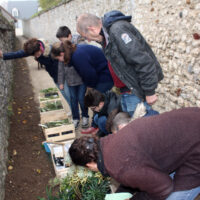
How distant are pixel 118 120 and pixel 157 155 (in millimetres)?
964

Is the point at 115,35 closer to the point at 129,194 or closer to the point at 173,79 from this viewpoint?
the point at 129,194

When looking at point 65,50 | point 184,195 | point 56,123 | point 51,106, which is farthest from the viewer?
point 51,106

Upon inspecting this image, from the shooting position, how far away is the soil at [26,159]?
127 inches

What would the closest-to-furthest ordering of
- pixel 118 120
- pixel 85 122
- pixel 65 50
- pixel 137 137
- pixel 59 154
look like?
pixel 137 137 < pixel 118 120 < pixel 59 154 < pixel 65 50 < pixel 85 122

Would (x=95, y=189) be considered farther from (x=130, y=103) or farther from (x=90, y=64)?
(x=90, y=64)

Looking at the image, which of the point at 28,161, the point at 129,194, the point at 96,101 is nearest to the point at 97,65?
the point at 96,101

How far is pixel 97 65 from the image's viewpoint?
12.5ft

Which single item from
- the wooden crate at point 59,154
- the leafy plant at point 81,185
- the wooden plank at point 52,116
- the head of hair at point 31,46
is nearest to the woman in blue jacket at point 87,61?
the head of hair at point 31,46

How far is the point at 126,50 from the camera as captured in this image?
7.69 ft

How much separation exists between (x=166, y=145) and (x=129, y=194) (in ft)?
2.07

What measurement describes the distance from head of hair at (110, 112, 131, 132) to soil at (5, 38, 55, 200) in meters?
1.51

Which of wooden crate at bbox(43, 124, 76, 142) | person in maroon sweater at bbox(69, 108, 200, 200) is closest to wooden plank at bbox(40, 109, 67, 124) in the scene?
wooden crate at bbox(43, 124, 76, 142)

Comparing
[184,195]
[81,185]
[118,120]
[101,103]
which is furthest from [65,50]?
[184,195]

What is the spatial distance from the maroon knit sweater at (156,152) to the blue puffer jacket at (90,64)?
2.12 metres
